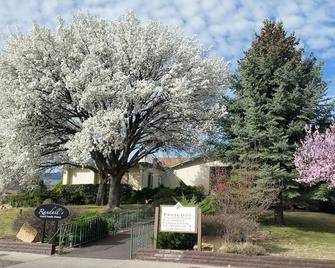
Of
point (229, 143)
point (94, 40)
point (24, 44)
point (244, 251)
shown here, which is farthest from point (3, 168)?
point (244, 251)

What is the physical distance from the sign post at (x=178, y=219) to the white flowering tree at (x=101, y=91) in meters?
10.2

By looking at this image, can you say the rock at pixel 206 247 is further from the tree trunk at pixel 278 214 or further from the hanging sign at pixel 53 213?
the tree trunk at pixel 278 214

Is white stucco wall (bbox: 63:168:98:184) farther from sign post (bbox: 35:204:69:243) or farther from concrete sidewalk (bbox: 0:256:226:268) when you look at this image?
concrete sidewalk (bbox: 0:256:226:268)

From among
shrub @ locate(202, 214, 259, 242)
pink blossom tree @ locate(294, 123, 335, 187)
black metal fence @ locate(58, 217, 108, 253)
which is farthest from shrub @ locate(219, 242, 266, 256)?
black metal fence @ locate(58, 217, 108, 253)

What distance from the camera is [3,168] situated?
28172 mm

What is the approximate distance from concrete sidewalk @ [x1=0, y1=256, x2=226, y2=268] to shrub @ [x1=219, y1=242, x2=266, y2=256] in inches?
48.0

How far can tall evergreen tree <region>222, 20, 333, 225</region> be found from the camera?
2136 centimetres

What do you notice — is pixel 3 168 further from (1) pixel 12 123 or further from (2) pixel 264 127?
(2) pixel 264 127

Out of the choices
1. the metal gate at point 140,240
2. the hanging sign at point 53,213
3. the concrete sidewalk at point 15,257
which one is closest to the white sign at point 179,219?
the metal gate at point 140,240

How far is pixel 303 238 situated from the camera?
63.1 ft

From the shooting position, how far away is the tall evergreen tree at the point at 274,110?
70.1 ft

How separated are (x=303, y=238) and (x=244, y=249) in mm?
5672

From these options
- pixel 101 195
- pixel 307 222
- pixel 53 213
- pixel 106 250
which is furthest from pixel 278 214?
pixel 101 195

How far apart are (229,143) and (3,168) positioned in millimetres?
13378
